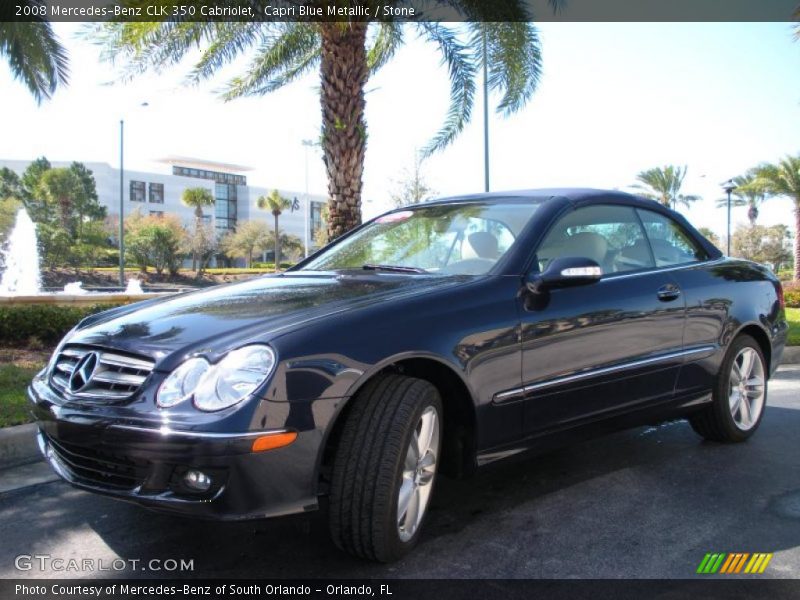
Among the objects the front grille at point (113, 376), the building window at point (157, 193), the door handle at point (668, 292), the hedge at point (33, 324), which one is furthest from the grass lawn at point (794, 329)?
the building window at point (157, 193)

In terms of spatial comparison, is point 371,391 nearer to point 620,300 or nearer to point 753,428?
point 620,300

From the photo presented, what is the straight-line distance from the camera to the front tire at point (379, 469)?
8.68 ft

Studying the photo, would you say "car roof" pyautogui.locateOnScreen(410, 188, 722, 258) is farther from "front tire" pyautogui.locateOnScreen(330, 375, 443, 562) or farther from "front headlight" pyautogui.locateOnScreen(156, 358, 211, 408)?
"front headlight" pyautogui.locateOnScreen(156, 358, 211, 408)

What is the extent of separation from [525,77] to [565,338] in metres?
7.94

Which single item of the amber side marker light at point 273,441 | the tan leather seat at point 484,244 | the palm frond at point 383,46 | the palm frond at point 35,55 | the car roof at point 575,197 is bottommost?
the amber side marker light at point 273,441

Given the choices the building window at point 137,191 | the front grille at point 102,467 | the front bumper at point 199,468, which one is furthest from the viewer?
the building window at point 137,191

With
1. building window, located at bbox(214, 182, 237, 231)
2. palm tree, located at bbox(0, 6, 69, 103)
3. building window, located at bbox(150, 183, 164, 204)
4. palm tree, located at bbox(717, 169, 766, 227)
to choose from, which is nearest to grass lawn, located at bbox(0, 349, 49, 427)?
palm tree, located at bbox(0, 6, 69, 103)

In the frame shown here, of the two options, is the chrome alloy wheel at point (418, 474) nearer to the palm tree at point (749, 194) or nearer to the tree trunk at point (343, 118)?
the tree trunk at point (343, 118)

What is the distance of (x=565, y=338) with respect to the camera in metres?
3.43

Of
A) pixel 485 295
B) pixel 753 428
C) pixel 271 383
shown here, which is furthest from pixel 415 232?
pixel 753 428

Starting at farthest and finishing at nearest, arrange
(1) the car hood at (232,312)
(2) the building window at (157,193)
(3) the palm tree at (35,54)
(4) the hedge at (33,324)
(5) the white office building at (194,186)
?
(2) the building window at (157,193)
(5) the white office building at (194,186)
(3) the palm tree at (35,54)
(4) the hedge at (33,324)
(1) the car hood at (232,312)

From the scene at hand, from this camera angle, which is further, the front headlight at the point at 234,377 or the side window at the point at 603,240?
the side window at the point at 603,240

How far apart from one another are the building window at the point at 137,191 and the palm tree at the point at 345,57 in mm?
70749

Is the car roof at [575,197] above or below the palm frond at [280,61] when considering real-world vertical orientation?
below
